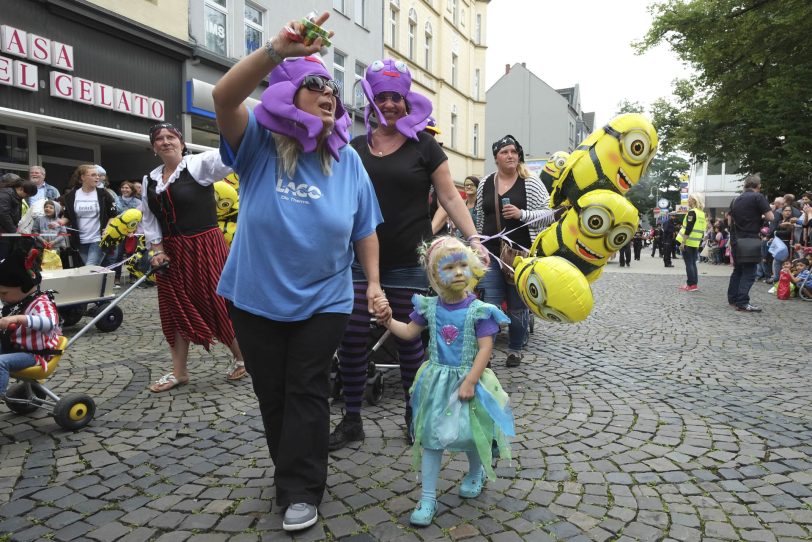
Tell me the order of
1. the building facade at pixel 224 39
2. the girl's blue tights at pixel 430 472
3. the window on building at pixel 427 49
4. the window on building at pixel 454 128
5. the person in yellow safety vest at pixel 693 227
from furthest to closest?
the window on building at pixel 454 128, the window on building at pixel 427 49, the building facade at pixel 224 39, the person in yellow safety vest at pixel 693 227, the girl's blue tights at pixel 430 472

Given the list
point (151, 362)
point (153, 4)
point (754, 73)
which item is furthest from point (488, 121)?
point (151, 362)

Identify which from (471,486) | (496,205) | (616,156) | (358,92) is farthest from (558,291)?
(358,92)

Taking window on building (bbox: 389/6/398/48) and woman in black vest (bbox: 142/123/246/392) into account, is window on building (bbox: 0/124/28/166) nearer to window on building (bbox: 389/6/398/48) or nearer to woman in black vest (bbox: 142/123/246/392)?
woman in black vest (bbox: 142/123/246/392)

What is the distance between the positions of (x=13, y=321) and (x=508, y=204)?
11.1 feet

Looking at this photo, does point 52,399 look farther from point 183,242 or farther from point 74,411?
point 183,242

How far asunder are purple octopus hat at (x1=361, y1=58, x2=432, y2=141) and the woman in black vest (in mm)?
1367

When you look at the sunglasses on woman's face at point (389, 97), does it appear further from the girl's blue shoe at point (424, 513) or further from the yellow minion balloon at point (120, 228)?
the yellow minion balloon at point (120, 228)

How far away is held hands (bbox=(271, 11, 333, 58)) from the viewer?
194 cm

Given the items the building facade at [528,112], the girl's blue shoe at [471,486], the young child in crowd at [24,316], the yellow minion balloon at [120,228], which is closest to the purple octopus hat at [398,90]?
the girl's blue shoe at [471,486]

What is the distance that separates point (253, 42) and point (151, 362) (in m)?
12.8

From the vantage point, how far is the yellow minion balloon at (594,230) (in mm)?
3211

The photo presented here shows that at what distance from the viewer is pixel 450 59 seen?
28.0 meters

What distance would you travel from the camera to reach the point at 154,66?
1284 cm

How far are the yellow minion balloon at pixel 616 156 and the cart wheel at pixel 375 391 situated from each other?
1.77 m
